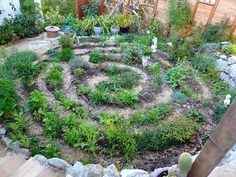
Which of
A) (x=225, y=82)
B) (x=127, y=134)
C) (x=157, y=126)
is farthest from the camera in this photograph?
(x=225, y=82)

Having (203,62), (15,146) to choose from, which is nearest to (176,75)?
(203,62)

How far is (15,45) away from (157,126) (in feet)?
15.0

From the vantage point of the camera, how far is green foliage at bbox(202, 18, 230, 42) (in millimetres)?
5999

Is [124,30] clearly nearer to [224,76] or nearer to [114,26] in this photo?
[114,26]

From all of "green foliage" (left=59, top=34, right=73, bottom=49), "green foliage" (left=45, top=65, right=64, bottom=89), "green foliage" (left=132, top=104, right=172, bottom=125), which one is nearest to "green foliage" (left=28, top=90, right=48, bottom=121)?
"green foliage" (left=45, top=65, right=64, bottom=89)

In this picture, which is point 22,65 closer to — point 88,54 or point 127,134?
point 88,54

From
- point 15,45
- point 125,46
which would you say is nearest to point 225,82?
point 125,46

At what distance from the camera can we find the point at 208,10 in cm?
653

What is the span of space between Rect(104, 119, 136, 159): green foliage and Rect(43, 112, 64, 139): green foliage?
71 centimetres

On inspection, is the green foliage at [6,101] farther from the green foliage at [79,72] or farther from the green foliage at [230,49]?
the green foliage at [230,49]

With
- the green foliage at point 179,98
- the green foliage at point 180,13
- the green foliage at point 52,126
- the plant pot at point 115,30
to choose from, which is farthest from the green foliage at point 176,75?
the plant pot at point 115,30

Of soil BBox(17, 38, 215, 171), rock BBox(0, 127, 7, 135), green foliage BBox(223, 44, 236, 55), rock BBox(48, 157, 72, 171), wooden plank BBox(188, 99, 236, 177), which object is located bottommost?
rock BBox(0, 127, 7, 135)

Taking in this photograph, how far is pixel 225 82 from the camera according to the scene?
525 cm

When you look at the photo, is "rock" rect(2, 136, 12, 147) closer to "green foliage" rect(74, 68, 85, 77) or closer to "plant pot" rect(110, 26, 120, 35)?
"green foliage" rect(74, 68, 85, 77)
